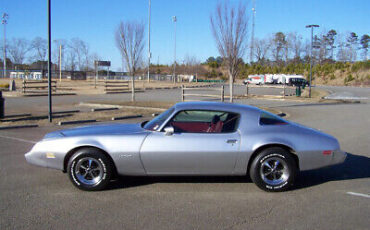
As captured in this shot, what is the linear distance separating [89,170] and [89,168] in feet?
0.10

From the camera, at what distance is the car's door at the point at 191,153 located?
5.22m

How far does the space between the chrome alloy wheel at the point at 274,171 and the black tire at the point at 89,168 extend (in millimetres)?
2309

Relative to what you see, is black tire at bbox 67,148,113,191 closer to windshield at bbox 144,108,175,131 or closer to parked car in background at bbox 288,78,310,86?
windshield at bbox 144,108,175,131

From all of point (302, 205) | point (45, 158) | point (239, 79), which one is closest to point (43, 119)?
point (45, 158)

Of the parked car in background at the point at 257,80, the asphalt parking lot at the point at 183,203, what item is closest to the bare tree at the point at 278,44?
the parked car in background at the point at 257,80

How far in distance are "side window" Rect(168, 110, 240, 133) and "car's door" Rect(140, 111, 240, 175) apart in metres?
0.15

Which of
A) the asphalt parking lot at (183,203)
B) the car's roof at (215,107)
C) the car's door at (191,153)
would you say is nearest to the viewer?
the asphalt parking lot at (183,203)

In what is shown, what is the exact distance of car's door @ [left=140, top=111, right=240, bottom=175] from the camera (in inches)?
206

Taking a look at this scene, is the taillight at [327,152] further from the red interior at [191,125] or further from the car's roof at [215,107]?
the red interior at [191,125]

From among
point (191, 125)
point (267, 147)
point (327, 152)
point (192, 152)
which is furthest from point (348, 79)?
point (192, 152)

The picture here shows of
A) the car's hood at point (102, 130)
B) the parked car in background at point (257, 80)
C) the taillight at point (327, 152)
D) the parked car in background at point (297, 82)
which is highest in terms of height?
the parked car in background at point (257, 80)

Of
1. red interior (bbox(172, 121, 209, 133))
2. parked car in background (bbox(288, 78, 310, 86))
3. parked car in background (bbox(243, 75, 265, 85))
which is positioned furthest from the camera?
parked car in background (bbox(243, 75, 265, 85))

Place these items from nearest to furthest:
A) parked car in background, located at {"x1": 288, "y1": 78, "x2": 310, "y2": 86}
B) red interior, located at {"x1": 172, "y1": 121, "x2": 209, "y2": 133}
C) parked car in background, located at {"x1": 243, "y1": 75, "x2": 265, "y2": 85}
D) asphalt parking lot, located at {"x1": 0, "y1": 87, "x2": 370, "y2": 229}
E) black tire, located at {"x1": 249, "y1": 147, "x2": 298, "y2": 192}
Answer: asphalt parking lot, located at {"x1": 0, "y1": 87, "x2": 370, "y2": 229}, black tire, located at {"x1": 249, "y1": 147, "x2": 298, "y2": 192}, red interior, located at {"x1": 172, "y1": 121, "x2": 209, "y2": 133}, parked car in background, located at {"x1": 288, "y1": 78, "x2": 310, "y2": 86}, parked car in background, located at {"x1": 243, "y1": 75, "x2": 265, "y2": 85}

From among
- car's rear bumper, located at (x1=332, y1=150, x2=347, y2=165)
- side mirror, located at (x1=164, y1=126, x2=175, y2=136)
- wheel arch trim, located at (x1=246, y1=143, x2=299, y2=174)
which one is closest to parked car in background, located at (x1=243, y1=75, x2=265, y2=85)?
car's rear bumper, located at (x1=332, y1=150, x2=347, y2=165)
